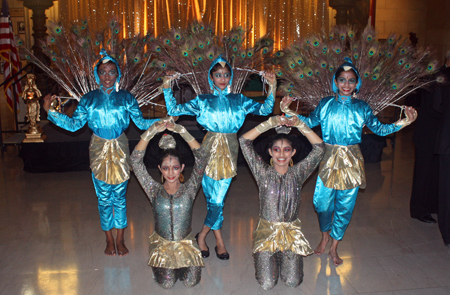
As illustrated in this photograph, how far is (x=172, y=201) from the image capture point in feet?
9.19

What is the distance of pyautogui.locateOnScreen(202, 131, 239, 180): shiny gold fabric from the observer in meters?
3.07

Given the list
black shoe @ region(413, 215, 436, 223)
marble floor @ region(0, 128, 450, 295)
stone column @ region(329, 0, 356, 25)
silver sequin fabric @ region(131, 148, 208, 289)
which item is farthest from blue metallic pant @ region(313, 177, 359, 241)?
stone column @ region(329, 0, 356, 25)

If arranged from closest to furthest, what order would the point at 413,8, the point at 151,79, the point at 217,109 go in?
the point at 217,109
the point at 151,79
the point at 413,8

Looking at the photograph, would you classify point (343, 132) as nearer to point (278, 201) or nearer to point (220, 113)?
point (278, 201)

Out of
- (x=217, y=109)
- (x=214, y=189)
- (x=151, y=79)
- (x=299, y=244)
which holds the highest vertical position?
(x=151, y=79)

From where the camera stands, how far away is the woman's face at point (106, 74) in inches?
120

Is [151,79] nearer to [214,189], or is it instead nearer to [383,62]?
[214,189]

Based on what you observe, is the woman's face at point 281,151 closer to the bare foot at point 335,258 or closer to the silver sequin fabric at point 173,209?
the silver sequin fabric at point 173,209

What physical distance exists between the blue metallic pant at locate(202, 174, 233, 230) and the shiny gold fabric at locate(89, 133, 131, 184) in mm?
664

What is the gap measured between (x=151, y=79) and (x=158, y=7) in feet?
21.6

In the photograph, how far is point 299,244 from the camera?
2840 millimetres

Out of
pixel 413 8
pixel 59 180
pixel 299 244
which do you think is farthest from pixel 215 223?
pixel 413 8

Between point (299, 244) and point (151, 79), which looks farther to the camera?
point (151, 79)

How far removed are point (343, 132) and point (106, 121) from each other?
183 cm
